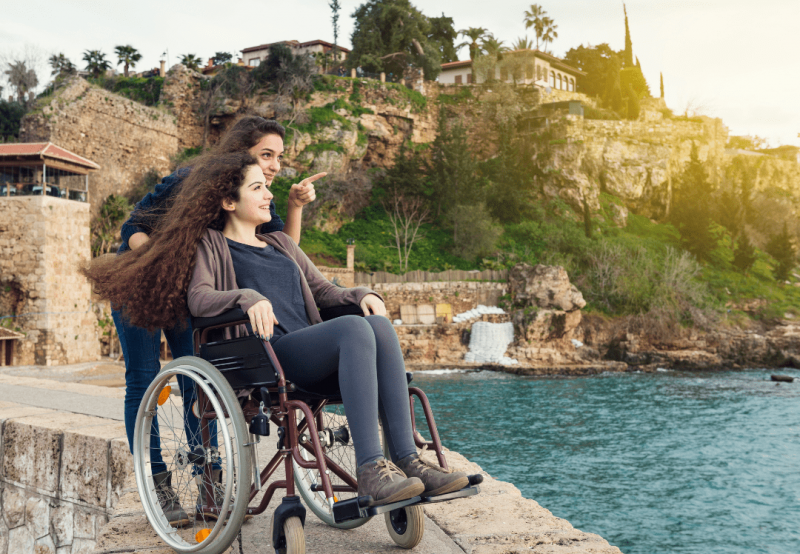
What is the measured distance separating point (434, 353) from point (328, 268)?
6.26 metres

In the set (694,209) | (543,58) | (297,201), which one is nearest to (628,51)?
(543,58)

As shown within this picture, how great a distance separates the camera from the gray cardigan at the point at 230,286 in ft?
6.96

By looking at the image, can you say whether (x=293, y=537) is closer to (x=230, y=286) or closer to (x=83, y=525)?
(x=230, y=286)

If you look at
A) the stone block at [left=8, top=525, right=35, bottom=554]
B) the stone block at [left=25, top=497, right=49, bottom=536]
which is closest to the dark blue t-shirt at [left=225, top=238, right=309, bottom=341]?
the stone block at [left=25, top=497, right=49, bottom=536]

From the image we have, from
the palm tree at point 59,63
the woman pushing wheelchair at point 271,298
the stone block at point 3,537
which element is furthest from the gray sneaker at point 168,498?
the palm tree at point 59,63

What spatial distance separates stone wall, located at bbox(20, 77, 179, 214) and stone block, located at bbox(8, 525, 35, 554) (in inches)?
867

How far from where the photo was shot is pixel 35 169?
1878 cm

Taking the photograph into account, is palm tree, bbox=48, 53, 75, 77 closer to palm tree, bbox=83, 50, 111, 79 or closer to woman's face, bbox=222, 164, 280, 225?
palm tree, bbox=83, 50, 111, 79

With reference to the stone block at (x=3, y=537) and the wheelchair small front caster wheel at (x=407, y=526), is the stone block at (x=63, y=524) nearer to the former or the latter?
the stone block at (x=3, y=537)

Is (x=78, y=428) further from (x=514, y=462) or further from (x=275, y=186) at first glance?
(x=275, y=186)

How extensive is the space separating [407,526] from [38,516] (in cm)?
310

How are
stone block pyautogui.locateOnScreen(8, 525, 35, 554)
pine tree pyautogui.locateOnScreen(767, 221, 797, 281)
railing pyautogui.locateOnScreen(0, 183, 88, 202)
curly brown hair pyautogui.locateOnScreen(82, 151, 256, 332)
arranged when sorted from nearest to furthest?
curly brown hair pyautogui.locateOnScreen(82, 151, 256, 332), stone block pyautogui.locateOnScreen(8, 525, 35, 554), railing pyautogui.locateOnScreen(0, 183, 88, 202), pine tree pyautogui.locateOnScreen(767, 221, 797, 281)

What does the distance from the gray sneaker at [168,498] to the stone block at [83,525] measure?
1.41 meters

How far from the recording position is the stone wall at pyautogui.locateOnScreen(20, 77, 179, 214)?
78.3ft
